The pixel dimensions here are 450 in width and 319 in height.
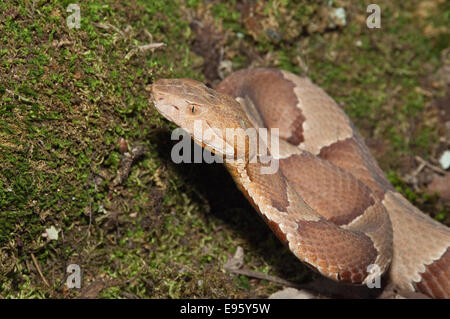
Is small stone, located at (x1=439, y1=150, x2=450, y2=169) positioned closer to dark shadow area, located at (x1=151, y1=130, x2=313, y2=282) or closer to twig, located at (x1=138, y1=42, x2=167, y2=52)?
dark shadow area, located at (x1=151, y1=130, x2=313, y2=282)

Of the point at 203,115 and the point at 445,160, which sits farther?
the point at 445,160

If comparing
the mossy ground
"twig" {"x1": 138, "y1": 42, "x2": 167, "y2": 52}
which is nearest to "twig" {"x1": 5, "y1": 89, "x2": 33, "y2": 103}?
the mossy ground

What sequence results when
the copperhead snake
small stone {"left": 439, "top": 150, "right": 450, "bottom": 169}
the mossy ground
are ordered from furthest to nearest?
small stone {"left": 439, "top": 150, "right": 450, "bottom": 169} → the copperhead snake → the mossy ground

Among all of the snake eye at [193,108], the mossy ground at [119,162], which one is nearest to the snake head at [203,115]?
the snake eye at [193,108]

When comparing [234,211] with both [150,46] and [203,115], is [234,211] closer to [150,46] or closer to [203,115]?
[203,115]

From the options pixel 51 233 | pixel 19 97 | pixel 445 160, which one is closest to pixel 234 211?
pixel 51 233
